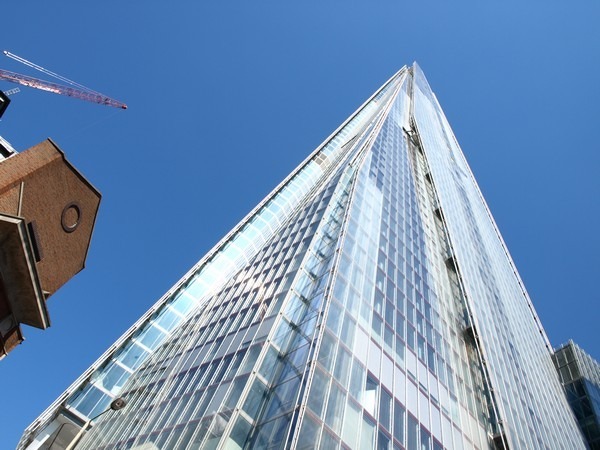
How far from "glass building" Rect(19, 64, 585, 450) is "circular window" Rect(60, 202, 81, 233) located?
30.7ft

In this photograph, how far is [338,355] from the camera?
2081 cm

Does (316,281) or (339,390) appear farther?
(316,281)

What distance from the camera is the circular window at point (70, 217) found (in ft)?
55.9

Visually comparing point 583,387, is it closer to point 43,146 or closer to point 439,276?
point 439,276

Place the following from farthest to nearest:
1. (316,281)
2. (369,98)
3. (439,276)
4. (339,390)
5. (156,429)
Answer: (369,98) < (439,276) < (316,281) < (156,429) < (339,390)

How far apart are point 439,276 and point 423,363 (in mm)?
18279

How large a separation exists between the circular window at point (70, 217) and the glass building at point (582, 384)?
191 feet

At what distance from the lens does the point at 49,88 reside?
252 feet

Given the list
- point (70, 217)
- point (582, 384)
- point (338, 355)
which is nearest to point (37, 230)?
point (70, 217)

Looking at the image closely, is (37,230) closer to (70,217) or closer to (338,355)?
(70,217)

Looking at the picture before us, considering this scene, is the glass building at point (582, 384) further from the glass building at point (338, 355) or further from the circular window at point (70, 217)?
the circular window at point (70, 217)

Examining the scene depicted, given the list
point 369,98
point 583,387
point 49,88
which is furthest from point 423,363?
point 369,98

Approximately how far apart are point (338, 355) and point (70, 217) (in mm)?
12814

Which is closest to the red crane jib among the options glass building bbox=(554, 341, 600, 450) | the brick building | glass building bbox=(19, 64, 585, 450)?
glass building bbox=(19, 64, 585, 450)
